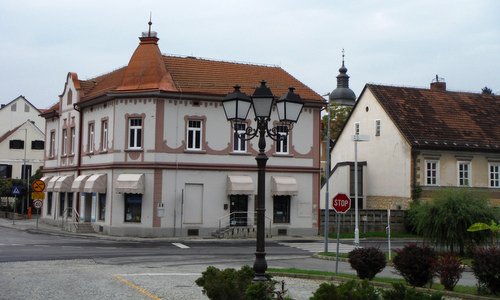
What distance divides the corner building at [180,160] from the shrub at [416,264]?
22374mm

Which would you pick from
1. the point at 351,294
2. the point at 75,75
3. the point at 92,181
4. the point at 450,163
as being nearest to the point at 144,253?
the point at 92,181

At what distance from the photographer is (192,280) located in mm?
17547

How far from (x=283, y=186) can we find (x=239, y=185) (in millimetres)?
2817

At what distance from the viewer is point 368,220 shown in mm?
43094

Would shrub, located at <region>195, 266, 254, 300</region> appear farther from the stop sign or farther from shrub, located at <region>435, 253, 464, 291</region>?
the stop sign

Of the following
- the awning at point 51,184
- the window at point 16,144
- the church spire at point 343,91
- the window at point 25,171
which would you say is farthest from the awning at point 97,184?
the church spire at point 343,91

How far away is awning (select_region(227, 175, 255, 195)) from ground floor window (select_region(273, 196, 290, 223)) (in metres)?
2.01

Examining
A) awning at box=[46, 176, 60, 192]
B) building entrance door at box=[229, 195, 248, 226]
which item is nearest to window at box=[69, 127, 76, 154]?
awning at box=[46, 176, 60, 192]

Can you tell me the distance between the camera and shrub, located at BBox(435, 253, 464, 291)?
15359mm

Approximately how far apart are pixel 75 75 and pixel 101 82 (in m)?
1.99

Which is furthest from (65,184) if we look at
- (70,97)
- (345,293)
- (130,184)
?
(345,293)

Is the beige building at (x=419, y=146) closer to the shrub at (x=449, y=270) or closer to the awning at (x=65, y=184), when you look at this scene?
the awning at (x=65, y=184)

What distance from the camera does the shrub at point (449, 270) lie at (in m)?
15.4

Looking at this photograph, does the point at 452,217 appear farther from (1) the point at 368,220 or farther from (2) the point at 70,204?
(2) the point at 70,204
